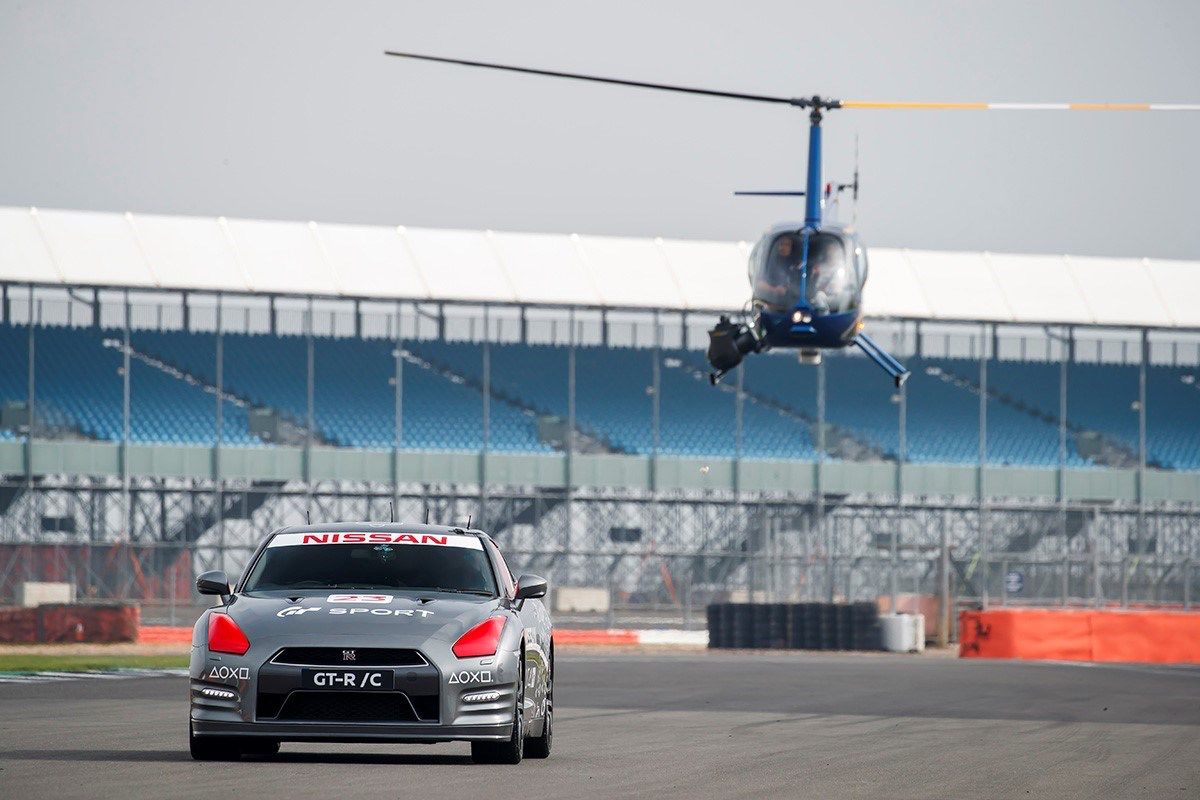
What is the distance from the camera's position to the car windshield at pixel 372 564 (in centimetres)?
1247

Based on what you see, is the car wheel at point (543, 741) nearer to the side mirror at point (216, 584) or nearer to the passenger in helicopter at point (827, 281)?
the side mirror at point (216, 584)

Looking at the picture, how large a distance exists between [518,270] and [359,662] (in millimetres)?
47802

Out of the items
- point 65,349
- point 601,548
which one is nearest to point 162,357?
point 65,349

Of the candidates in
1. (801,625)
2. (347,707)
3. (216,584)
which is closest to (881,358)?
(801,625)

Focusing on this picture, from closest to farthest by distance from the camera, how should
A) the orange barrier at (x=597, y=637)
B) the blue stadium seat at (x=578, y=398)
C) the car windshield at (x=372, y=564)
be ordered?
1. the car windshield at (x=372, y=564)
2. the orange barrier at (x=597, y=637)
3. the blue stadium seat at (x=578, y=398)

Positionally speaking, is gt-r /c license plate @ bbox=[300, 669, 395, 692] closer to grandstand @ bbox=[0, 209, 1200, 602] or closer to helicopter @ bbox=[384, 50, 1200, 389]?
helicopter @ bbox=[384, 50, 1200, 389]

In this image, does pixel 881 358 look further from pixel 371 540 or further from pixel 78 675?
pixel 371 540

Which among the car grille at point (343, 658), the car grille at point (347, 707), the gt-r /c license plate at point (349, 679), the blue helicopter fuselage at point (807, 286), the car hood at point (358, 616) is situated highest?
the blue helicopter fuselage at point (807, 286)

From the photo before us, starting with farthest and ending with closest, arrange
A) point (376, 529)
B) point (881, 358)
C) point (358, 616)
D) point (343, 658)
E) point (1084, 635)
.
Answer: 1. point (1084, 635)
2. point (881, 358)
3. point (376, 529)
4. point (358, 616)
5. point (343, 658)

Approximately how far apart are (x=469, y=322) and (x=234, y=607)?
162ft

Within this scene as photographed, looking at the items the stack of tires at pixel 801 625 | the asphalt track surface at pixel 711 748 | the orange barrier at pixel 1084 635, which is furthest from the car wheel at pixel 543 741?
the stack of tires at pixel 801 625

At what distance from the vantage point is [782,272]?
28.2m

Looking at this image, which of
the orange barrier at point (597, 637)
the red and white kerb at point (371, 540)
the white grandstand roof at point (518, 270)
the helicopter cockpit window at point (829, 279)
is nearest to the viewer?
the red and white kerb at point (371, 540)

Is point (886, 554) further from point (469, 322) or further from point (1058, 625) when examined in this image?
point (1058, 625)
